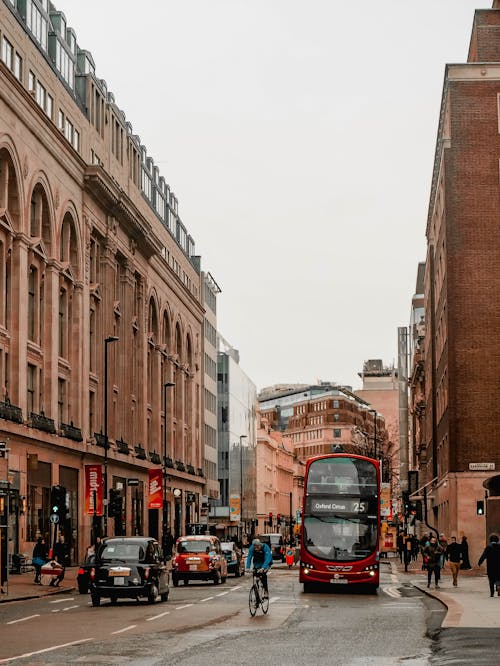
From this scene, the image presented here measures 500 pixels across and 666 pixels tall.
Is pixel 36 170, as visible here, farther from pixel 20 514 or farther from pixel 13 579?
pixel 13 579

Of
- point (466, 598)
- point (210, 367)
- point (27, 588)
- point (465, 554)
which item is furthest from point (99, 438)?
point (210, 367)

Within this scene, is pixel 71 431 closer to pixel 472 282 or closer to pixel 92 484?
pixel 92 484

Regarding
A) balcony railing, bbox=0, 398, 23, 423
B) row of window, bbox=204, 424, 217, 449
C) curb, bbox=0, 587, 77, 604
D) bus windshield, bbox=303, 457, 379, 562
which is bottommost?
curb, bbox=0, 587, 77, 604

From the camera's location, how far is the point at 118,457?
256ft

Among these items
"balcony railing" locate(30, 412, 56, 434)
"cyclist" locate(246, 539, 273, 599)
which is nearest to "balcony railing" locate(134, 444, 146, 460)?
"balcony railing" locate(30, 412, 56, 434)

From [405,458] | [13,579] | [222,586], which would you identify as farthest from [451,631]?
[405,458]

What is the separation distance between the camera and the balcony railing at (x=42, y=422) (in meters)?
58.5

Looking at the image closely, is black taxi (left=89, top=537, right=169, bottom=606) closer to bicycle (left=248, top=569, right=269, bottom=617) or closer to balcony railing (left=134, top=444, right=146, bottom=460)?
bicycle (left=248, top=569, right=269, bottom=617)

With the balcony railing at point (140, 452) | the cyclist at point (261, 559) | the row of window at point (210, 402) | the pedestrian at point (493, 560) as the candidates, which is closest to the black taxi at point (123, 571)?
the cyclist at point (261, 559)

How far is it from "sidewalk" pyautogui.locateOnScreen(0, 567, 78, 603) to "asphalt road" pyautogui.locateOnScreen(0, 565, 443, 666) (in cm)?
134

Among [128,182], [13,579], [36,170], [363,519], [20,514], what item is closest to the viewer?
[363,519]

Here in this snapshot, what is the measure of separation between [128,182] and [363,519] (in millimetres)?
50240

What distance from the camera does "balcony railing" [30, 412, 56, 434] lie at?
58.5m

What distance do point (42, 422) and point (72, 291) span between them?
1072 cm
